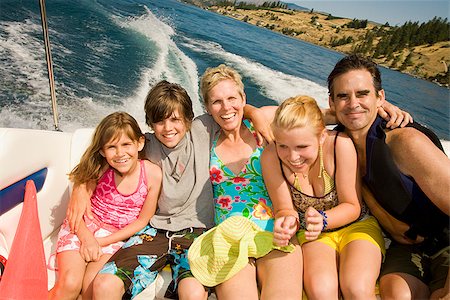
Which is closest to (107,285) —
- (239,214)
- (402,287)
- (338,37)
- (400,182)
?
(239,214)

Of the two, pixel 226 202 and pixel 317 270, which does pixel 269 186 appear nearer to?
pixel 226 202

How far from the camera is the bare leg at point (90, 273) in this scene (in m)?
1.49

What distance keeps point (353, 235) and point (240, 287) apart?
0.49 meters

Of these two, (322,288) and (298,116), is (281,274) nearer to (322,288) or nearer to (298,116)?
(322,288)

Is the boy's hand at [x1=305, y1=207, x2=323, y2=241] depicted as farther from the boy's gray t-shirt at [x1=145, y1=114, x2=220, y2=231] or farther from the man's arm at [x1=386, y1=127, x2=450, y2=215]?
the boy's gray t-shirt at [x1=145, y1=114, x2=220, y2=231]

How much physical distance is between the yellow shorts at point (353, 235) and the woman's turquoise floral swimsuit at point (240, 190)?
8.6 inches

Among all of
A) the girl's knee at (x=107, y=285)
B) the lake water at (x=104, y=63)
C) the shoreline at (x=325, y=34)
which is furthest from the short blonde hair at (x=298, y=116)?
the shoreline at (x=325, y=34)

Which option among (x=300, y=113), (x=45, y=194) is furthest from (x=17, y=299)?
(x=300, y=113)

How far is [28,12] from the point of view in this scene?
701 centimetres

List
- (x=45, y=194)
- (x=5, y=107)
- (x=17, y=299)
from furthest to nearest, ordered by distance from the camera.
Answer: (x=5, y=107) < (x=45, y=194) < (x=17, y=299)

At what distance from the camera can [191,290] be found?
1.38 m

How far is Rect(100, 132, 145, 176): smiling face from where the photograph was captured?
1673 mm

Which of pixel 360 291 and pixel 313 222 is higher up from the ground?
pixel 313 222

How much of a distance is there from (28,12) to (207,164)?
682 cm
